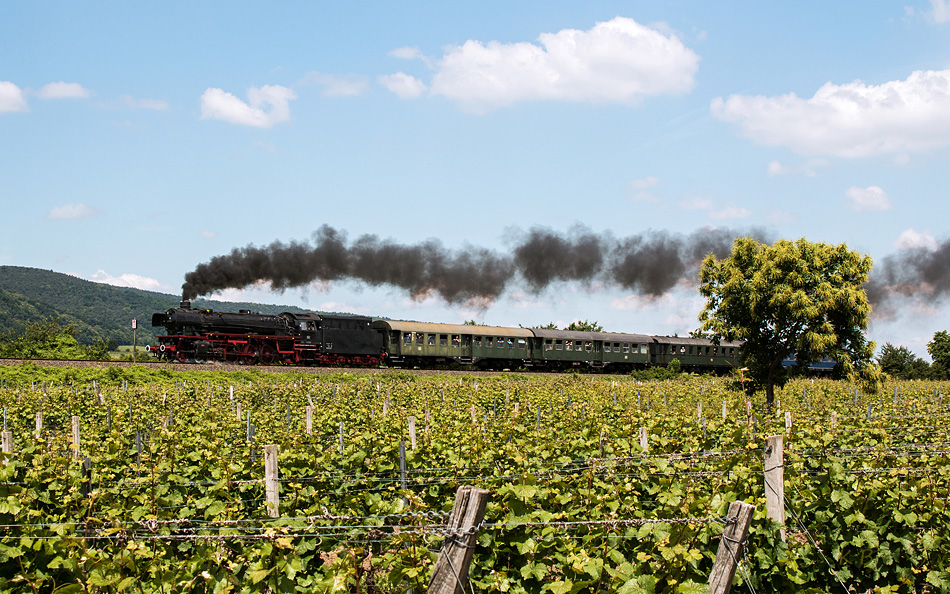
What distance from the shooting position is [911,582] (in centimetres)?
556

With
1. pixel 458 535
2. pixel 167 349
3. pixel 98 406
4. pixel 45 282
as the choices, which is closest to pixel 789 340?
pixel 98 406

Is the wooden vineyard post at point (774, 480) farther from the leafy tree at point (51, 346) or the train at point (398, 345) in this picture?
the leafy tree at point (51, 346)

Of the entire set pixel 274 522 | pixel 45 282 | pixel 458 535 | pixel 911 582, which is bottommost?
pixel 911 582

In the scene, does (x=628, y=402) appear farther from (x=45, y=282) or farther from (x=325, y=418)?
(x=45, y=282)

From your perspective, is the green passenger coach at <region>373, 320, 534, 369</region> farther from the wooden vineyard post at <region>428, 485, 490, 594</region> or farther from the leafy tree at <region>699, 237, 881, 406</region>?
the wooden vineyard post at <region>428, 485, 490, 594</region>

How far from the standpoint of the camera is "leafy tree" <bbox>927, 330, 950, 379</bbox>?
45.3m

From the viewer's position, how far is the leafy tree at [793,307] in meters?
20.4

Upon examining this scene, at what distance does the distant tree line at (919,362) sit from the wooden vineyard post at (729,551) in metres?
46.6

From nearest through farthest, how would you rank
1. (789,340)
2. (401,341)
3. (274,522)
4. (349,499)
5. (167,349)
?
(274,522), (349,499), (789,340), (167,349), (401,341)

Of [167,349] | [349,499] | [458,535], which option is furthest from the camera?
[167,349]

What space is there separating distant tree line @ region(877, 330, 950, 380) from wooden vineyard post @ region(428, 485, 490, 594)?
156 feet

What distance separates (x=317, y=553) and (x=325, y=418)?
26.8ft

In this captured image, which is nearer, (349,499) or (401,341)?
(349,499)

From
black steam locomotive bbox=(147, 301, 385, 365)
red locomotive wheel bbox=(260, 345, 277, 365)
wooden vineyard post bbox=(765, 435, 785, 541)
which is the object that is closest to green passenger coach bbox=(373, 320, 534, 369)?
black steam locomotive bbox=(147, 301, 385, 365)
